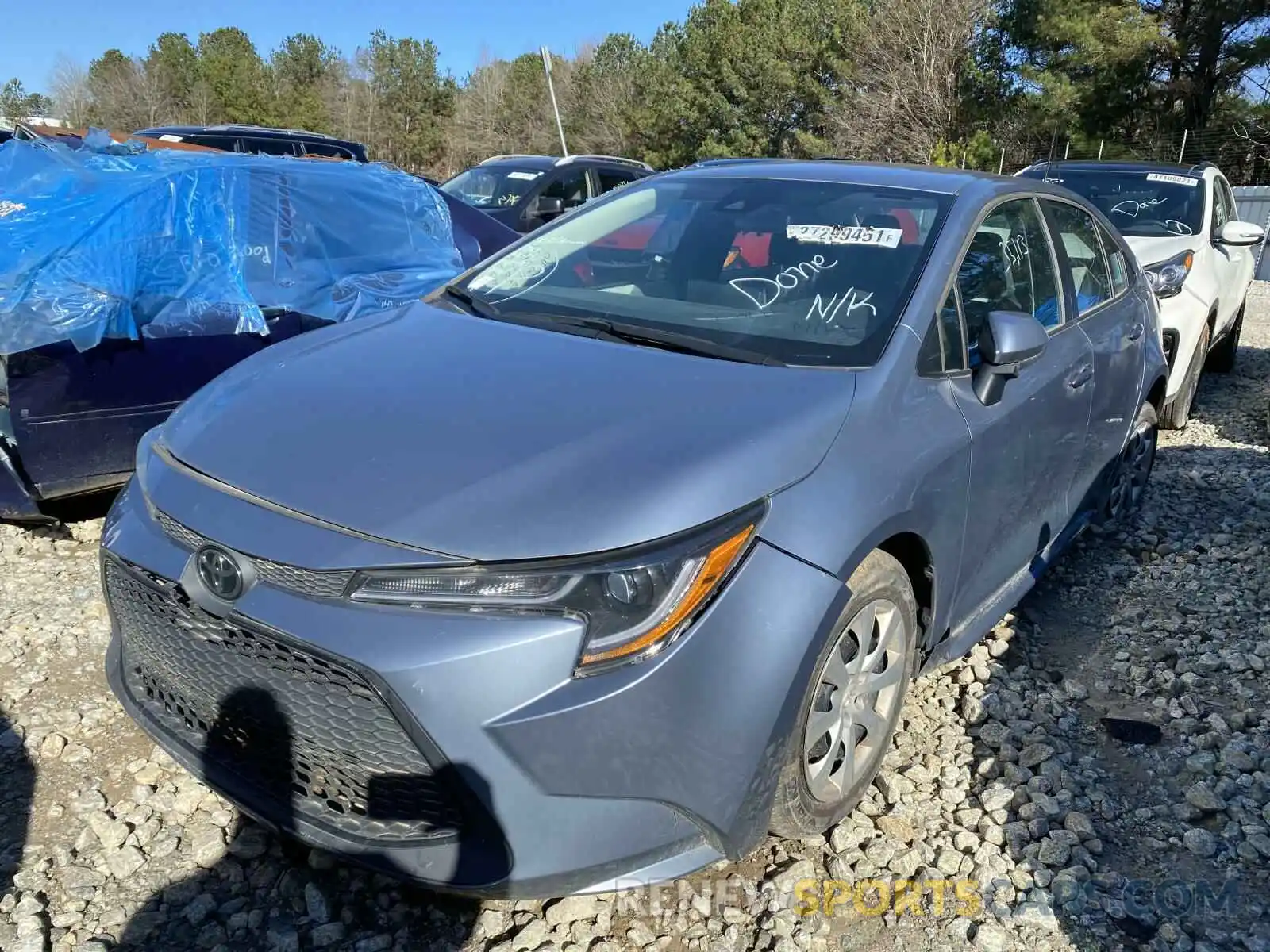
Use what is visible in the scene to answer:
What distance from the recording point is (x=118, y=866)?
2404mm

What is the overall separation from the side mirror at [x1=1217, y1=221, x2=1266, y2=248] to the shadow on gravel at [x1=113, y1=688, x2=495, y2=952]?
6.88 meters

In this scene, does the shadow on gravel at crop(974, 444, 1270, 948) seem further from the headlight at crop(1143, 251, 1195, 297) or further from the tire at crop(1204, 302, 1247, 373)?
the tire at crop(1204, 302, 1247, 373)

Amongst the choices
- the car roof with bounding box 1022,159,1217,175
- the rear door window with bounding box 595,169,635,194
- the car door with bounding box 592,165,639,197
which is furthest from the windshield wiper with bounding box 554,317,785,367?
the rear door window with bounding box 595,169,635,194

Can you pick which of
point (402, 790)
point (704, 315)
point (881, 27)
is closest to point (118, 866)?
point (402, 790)

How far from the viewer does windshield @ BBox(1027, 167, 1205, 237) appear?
7.20 metres

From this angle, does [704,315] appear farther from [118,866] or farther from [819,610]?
[118,866]

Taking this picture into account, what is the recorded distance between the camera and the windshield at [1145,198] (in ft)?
23.6

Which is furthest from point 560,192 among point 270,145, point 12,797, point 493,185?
point 12,797

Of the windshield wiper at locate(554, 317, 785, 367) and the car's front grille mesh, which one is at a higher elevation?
the windshield wiper at locate(554, 317, 785, 367)

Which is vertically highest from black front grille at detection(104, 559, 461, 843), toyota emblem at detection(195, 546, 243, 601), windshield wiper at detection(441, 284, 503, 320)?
windshield wiper at detection(441, 284, 503, 320)

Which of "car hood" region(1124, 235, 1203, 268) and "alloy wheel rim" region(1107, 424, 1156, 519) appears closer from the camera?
"alloy wheel rim" region(1107, 424, 1156, 519)

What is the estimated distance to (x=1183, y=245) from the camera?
6.78 meters

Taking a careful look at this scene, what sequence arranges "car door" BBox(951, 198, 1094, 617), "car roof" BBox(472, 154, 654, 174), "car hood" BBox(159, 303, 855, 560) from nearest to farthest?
"car hood" BBox(159, 303, 855, 560)
"car door" BBox(951, 198, 1094, 617)
"car roof" BBox(472, 154, 654, 174)

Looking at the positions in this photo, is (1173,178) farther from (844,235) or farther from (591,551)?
(591,551)
